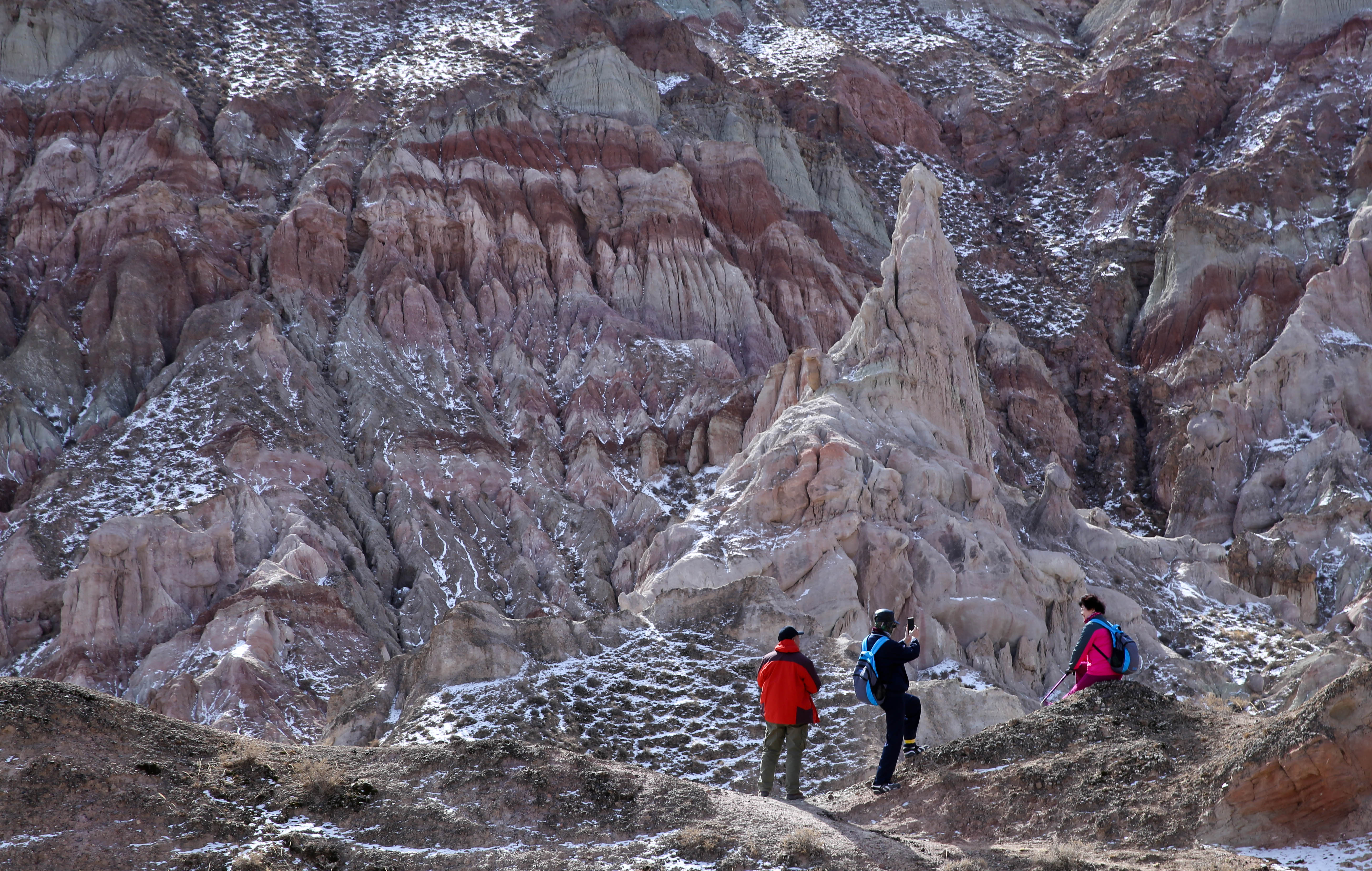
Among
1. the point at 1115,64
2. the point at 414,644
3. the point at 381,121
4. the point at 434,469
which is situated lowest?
the point at 414,644

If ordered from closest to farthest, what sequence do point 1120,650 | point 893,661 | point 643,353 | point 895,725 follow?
point 893,661, point 895,725, point 1120,650, point 643,353

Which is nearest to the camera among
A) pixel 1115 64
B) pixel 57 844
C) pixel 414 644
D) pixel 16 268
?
pixel 57 844

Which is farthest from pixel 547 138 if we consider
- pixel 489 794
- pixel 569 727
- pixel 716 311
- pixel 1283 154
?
pixel 489 794

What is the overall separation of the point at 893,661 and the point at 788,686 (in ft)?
3.67

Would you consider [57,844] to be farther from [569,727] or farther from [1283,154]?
[1283,154]

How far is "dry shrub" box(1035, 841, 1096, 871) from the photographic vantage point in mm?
12672

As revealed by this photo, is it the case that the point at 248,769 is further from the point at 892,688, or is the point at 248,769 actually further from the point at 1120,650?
the point at 1120,650

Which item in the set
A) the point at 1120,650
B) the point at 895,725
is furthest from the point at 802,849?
the point at 1120,650

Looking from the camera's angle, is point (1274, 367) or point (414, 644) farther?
point (1274, 367)

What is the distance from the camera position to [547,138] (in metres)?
78.5

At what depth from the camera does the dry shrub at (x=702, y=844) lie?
43.7ft

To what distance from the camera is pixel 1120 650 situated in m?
15.8

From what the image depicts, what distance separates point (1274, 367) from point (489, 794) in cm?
6103

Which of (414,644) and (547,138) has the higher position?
(547,138)
